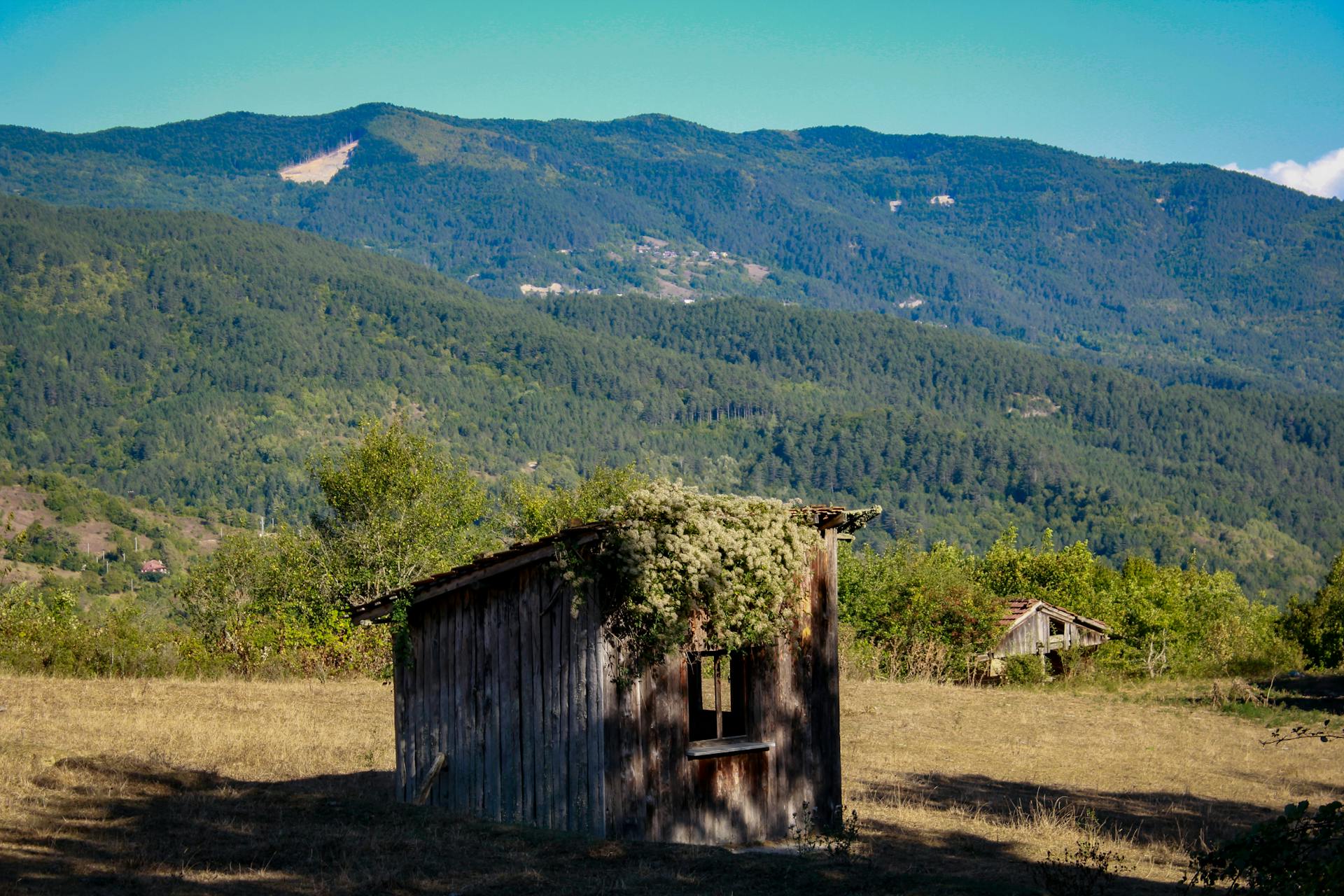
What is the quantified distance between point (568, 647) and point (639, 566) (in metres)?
1.34

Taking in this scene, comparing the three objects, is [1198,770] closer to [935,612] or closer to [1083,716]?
[1083,716]

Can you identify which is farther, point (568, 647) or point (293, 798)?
point (293, 798)

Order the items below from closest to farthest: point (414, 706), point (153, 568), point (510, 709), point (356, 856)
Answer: point (356, 856) → point (510, 709) → point (414, 706) → point (153, 568)

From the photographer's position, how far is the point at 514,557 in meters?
14.1

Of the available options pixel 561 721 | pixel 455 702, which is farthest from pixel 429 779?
pixel 561 721

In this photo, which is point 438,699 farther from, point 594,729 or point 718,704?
point 718,704

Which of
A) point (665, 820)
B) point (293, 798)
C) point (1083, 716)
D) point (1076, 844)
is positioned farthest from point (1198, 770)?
point (293, 798)

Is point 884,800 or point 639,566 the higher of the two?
Result: point 639,566

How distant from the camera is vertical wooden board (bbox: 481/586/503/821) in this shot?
14.7m

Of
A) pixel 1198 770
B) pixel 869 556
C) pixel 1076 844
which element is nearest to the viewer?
pixel 1076 844

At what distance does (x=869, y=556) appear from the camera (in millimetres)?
43406

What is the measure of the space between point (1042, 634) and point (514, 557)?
1310 inches

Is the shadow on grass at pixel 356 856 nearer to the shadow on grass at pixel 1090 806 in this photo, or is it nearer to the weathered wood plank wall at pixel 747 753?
the weathered wood plank wall at pixel 747 753

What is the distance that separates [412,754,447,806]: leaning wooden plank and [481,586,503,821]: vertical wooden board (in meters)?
0.75
